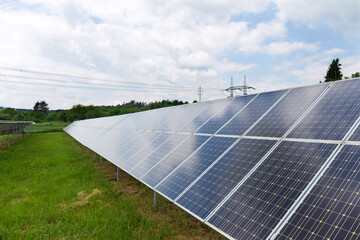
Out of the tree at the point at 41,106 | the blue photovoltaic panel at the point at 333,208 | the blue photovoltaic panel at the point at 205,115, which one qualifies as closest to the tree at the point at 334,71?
the blue photovoltaic panel at the point at 205,115

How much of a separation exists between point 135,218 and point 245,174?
14.4 ft

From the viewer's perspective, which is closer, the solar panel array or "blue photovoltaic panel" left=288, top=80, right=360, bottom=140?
the solar panel array

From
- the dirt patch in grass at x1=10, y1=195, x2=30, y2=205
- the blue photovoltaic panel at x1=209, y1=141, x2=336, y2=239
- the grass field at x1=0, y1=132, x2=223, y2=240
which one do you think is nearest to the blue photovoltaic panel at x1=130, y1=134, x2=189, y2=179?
the grass field at x1=0, y1=132, x2=223, y2=240

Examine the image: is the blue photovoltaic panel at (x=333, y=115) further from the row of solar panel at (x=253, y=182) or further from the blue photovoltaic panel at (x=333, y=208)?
the blue photovoltaic panel at (x=333, y=208)

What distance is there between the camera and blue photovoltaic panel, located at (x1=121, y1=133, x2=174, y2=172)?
9758mm

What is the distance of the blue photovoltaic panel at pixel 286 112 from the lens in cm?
645

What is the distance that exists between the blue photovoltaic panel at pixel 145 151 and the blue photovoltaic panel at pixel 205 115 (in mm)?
1110

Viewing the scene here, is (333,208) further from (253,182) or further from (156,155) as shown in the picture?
(156,155)

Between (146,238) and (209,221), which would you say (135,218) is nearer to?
(146,238)

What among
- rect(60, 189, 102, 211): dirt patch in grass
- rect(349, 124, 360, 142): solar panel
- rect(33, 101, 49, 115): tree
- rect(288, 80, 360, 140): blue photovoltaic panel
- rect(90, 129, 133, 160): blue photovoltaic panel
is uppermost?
rect(33, 101, 49, 115): tree

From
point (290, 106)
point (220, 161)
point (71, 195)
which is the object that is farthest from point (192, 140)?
point (71, 195)

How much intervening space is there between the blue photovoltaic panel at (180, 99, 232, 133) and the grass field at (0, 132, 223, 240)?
364 cm

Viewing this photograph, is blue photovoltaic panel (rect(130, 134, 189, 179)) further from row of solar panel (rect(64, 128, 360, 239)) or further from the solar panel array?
row of solar panel (rect(64, 128, 360, 239))

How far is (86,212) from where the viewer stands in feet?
26.8
